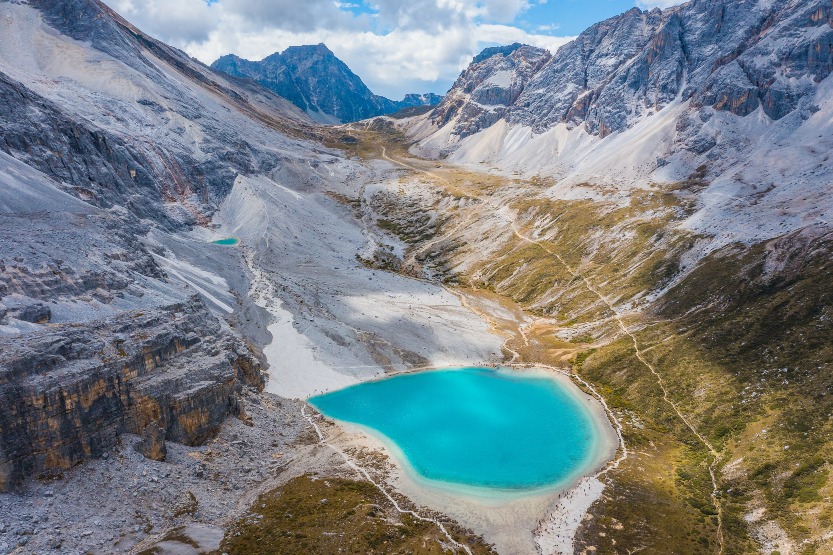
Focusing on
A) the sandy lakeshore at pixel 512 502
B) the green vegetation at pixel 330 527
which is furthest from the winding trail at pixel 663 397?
the green vegetation at pixel 330 527

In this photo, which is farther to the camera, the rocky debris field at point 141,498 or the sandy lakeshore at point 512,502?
the sandy lakeshore at point 512,502

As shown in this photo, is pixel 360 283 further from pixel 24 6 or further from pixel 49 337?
pixel 24 6

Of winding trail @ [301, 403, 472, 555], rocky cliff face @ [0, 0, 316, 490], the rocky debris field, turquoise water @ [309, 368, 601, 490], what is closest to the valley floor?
the rocky debris field

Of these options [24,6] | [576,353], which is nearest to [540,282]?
[576,353]

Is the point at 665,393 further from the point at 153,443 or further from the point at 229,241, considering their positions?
the point at 229,241

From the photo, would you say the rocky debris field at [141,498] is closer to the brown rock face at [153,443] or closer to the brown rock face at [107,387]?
the brown rock face at [153,443]

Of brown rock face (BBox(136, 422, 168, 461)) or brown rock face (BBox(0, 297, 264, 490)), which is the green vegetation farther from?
brown rock face (BBox(0, 297, 264, 490))
